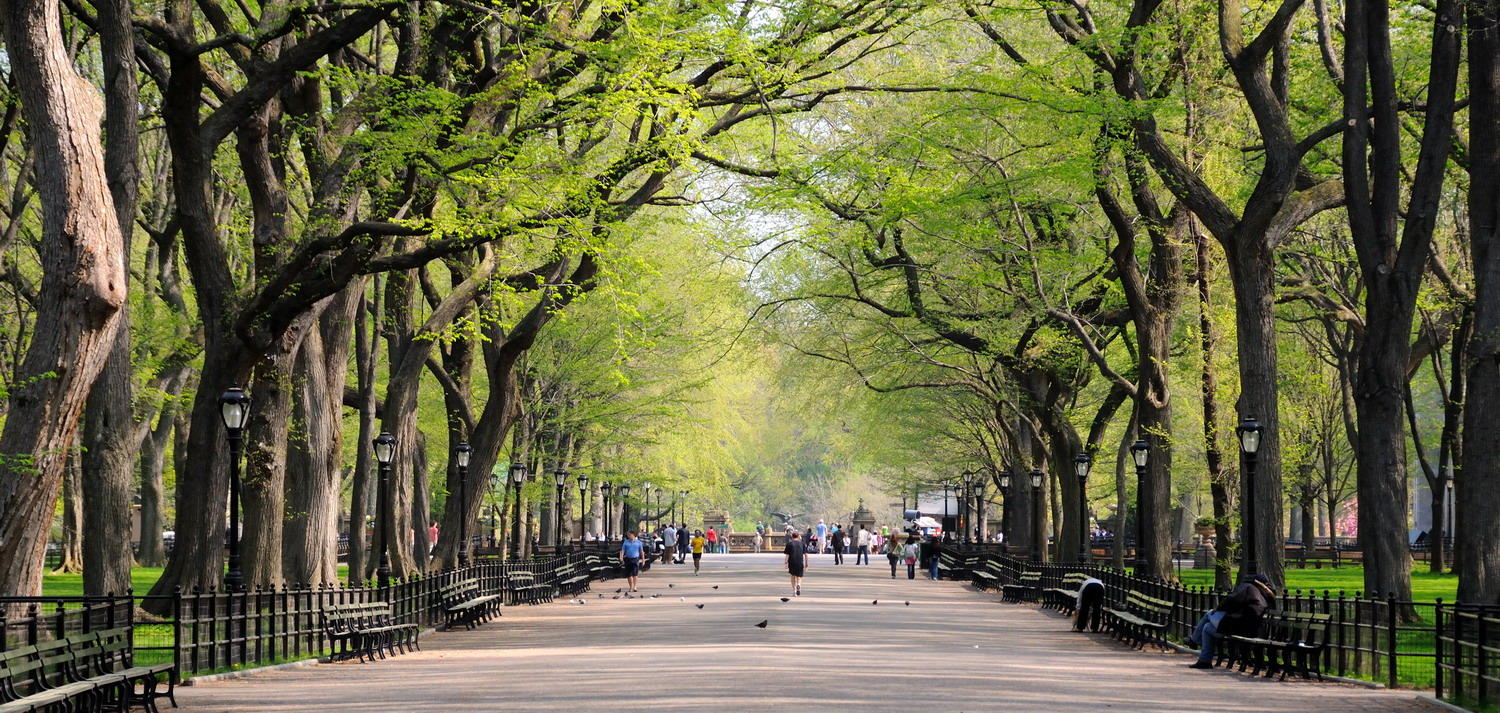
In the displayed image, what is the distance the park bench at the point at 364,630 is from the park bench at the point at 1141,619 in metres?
10.3

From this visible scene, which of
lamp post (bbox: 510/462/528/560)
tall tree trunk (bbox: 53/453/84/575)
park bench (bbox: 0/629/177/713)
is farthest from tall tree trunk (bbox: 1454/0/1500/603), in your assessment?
tall tree trunk (bbox: 53/453/84/575)

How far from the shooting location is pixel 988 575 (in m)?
44.7

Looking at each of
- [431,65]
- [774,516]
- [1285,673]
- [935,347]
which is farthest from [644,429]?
[774,516]

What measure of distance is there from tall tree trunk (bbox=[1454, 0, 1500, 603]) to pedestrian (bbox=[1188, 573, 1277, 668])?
9.88ft

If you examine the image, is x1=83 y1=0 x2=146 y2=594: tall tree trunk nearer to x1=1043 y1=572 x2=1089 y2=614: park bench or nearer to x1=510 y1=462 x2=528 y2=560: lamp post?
x1=510 y1=462 x2=528 y2=560: lamp post

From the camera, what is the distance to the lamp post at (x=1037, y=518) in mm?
45688

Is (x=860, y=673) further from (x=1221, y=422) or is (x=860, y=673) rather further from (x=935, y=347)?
(x=935, y=347)

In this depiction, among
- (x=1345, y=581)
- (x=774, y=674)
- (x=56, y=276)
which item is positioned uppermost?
(x=56, y=276)

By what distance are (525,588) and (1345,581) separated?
20.7 metres

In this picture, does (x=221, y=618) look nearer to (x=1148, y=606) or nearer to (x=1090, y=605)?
(x=1148, y=606)

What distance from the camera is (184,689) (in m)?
16.1

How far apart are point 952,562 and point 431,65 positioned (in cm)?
3661

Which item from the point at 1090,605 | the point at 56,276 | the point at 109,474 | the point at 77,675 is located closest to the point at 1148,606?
the point at 1090,605

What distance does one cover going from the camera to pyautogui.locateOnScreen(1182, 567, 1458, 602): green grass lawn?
111 ft
